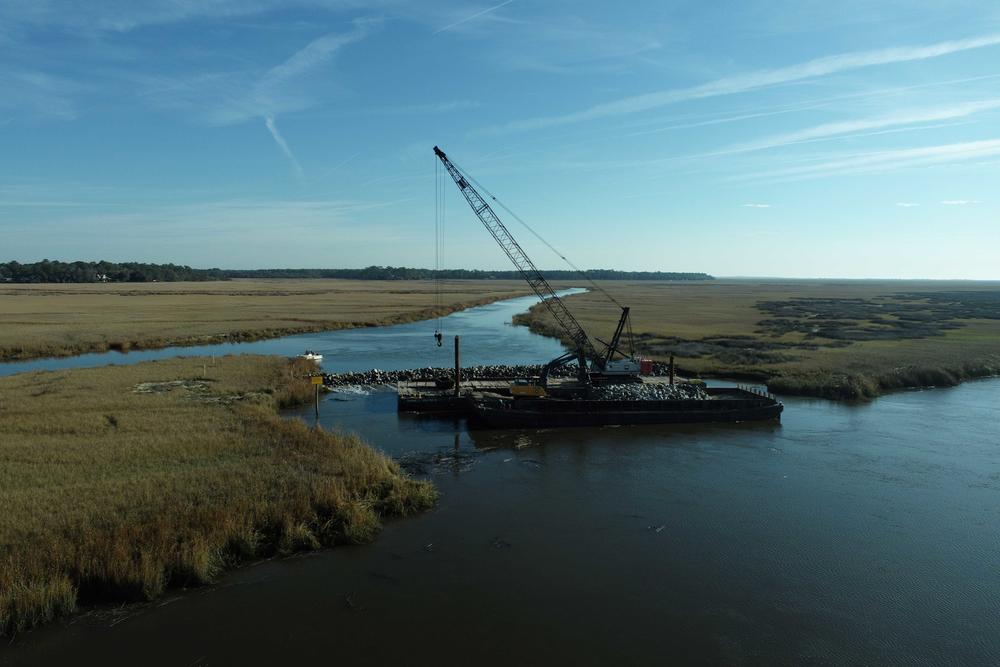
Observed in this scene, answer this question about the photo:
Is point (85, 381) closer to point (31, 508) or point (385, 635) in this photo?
point (31, 508)

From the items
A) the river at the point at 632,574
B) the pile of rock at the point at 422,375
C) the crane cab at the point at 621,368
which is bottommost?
the river at the point at 632,574

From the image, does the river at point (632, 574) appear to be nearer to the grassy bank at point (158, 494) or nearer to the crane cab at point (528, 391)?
the grassy bank at point (158, 494)

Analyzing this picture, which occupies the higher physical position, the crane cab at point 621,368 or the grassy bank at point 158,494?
the crane cab at point 621,368

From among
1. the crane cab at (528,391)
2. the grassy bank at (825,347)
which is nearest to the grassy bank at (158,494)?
the crane cab at (528,391)

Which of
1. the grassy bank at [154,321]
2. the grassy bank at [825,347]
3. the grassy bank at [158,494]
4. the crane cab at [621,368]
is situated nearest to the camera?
the grassy bank at [158,494]

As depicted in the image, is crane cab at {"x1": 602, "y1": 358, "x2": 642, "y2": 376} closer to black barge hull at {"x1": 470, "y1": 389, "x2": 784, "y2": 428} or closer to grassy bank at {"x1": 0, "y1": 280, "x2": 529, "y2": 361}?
black barge hull at {"x1": 470, "y1": 389, "x2": 784, "y2": 428}

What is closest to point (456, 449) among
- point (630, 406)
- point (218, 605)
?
point (630, 406)
